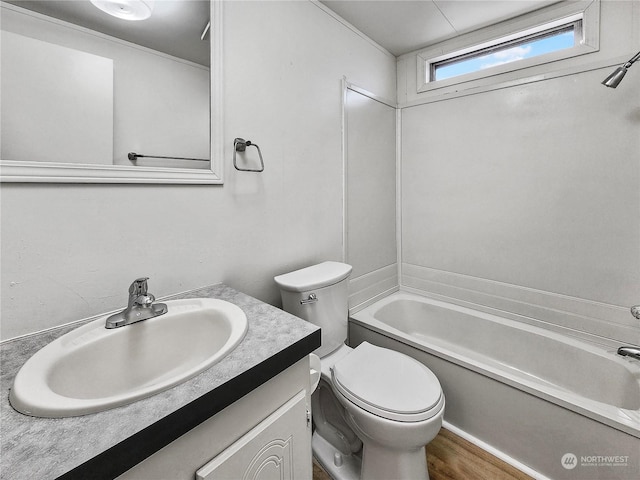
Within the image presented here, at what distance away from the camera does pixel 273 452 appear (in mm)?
721

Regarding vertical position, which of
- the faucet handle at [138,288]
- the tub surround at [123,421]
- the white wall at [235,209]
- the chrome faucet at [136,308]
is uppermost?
the white wall at [235,209]

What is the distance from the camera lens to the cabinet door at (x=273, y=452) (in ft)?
2.02

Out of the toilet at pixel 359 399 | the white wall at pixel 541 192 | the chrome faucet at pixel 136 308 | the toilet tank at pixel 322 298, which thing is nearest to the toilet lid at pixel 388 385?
the toilet at pixel 359 399

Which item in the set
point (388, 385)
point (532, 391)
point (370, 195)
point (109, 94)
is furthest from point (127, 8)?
point (532, 391)

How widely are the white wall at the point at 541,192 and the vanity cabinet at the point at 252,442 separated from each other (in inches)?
68.5

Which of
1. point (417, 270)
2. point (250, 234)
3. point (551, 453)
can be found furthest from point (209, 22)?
point (551, 453)

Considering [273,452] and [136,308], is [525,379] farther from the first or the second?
[136,308]

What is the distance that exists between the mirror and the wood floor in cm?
162

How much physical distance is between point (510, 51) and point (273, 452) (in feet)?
8.50

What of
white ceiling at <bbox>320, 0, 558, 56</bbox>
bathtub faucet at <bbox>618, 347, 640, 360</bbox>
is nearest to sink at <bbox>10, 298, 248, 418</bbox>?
bathtub faucet at <bbox>618, 347, 640, 360</bbox>

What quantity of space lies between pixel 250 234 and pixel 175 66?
732mm

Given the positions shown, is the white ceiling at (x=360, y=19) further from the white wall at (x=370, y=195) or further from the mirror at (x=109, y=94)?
the white wall at (x=370, y=195)

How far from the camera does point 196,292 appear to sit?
1.12 metres

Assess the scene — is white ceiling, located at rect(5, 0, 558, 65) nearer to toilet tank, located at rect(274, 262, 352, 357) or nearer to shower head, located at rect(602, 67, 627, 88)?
shower head, located at rect(602, 67, 627, 88)
